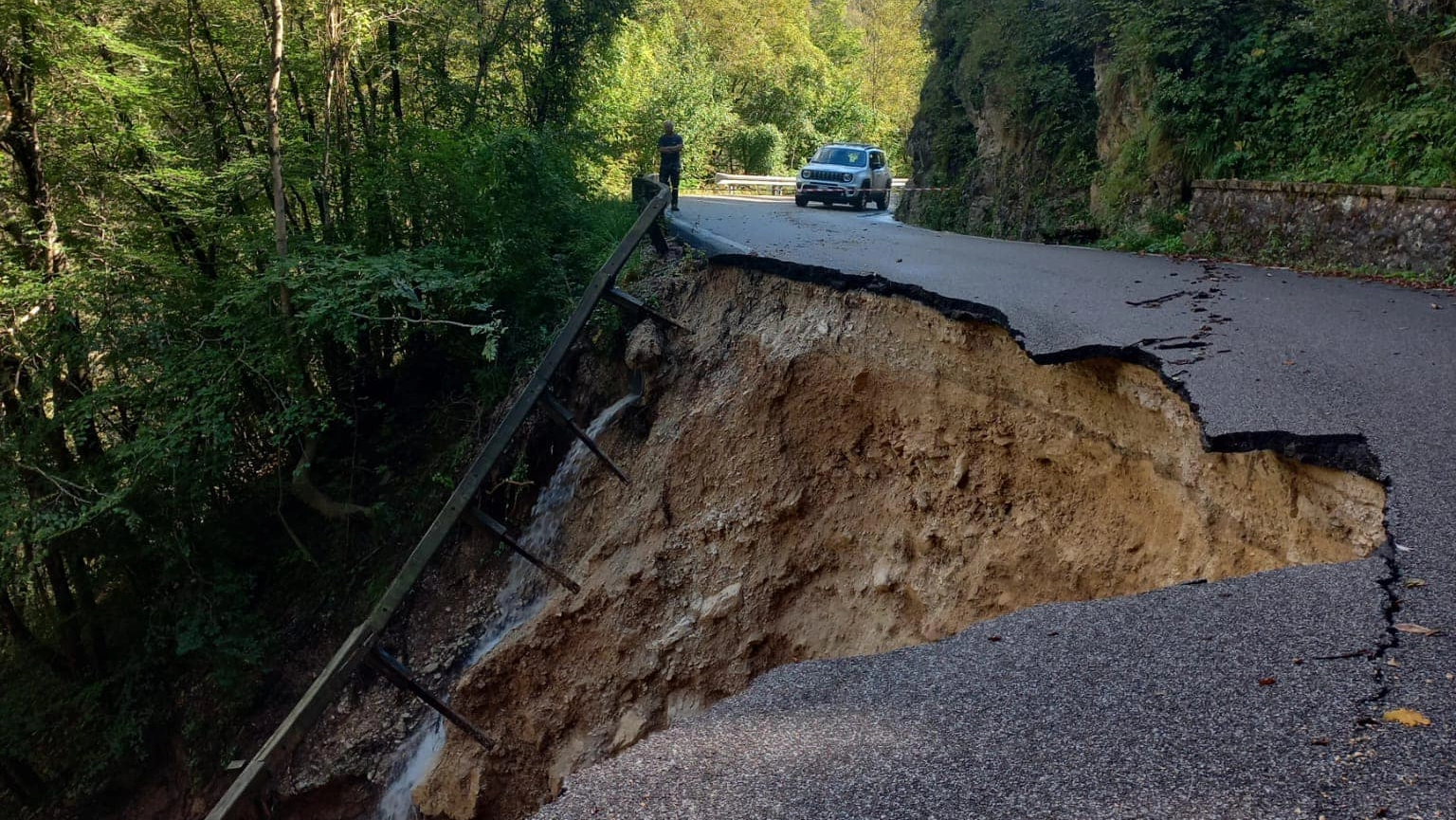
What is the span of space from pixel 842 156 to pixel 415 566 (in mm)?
20022

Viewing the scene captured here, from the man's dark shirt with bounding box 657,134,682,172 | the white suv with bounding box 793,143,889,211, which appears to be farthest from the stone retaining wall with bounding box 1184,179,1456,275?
the white suv with bounding box 793,143,889,211

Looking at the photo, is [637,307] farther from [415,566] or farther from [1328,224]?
[1328,224]

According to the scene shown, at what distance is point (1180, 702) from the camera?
10.2ft

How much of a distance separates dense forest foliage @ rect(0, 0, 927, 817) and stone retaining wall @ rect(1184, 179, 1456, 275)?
7754 millimetres

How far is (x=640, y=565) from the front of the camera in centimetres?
756

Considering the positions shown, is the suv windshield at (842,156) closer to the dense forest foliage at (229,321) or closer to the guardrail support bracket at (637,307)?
the dense forest foliage at (229,321)

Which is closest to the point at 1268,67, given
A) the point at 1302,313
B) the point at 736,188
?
the point at 1302,313

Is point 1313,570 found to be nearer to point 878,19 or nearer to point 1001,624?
point 1001,624

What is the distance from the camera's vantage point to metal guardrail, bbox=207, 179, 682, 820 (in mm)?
5121

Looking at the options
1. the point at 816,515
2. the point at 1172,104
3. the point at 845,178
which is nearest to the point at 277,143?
the point at 816,515

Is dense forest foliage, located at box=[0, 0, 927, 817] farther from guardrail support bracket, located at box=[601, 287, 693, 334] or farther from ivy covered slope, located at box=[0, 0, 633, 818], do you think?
guardrail support bracket, located at box=[601, 287, 693, 334]

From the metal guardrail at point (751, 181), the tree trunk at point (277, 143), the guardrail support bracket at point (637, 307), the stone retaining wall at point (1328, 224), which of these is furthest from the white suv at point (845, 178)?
the guardrail support bracket at point (637, 307)

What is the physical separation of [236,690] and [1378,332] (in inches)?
480

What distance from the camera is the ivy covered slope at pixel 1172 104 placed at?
962 centimetres
